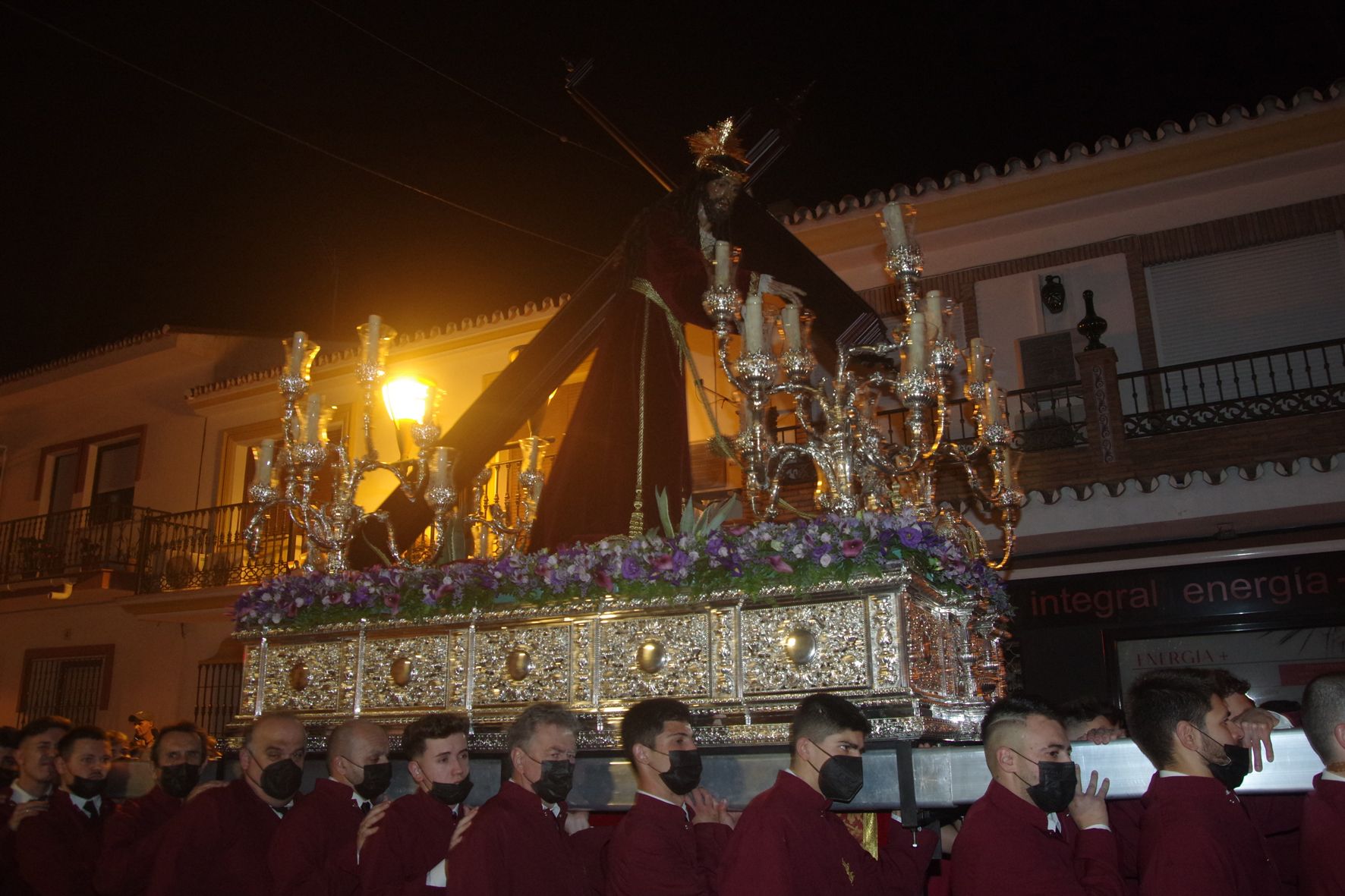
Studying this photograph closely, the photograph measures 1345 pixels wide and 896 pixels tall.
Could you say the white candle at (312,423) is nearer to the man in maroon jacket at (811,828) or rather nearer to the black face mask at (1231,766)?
the man in maroon jacket at (811,828)

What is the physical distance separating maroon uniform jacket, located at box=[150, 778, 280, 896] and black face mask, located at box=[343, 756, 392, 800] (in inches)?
15.7

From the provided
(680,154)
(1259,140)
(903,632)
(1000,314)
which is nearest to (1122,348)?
(1000,314)

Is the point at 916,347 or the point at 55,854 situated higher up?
the point at 916,347

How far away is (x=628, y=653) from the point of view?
4332 mm

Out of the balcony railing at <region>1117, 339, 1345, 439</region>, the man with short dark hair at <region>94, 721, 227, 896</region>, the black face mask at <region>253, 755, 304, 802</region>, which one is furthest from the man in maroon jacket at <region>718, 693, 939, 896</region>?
the balcony railing at <region>1117, 339, 1345, 439</region>

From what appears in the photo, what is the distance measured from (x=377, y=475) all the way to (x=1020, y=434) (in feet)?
26.8

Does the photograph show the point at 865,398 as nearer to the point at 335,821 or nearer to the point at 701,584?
the point at 701,584

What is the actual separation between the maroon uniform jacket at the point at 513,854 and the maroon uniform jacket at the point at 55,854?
2.34m

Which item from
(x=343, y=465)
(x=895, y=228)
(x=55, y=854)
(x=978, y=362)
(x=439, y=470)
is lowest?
(x=55, y=854)

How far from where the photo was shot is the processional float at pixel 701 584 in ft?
12.9

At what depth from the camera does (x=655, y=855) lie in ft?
11.1

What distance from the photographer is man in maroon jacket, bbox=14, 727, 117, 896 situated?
4.62 meters

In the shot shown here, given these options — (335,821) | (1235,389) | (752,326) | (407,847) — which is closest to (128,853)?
(335,821)

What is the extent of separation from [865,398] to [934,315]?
806 mm
